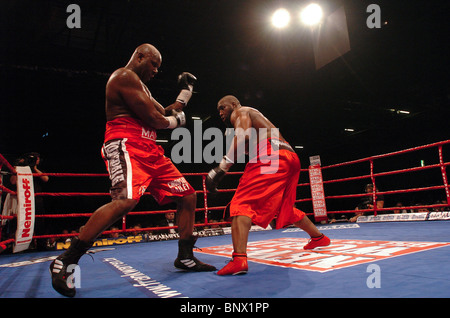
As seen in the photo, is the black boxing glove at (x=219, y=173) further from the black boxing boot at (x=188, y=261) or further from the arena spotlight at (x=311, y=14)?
the arena spotlight at (x=311, y=14)

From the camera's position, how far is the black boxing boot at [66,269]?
4.25 feet

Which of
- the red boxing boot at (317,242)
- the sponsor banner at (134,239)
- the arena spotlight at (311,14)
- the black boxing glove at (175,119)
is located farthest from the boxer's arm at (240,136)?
the arena spotlight at (311,14)

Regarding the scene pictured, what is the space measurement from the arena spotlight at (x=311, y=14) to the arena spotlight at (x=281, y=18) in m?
0.25

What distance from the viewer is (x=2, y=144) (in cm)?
909

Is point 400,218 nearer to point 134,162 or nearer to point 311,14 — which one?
point 311,14

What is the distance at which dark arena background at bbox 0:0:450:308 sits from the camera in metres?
1.41

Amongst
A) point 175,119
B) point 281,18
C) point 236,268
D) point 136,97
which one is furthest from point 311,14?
point 236,268

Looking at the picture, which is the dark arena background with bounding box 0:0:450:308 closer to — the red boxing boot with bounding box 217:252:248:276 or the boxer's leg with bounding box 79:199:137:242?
the red boxing boot with bounding box 217:252:248:276

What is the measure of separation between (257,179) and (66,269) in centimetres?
109

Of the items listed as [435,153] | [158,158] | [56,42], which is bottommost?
[158,158]

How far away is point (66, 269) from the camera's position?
4.51 feet
